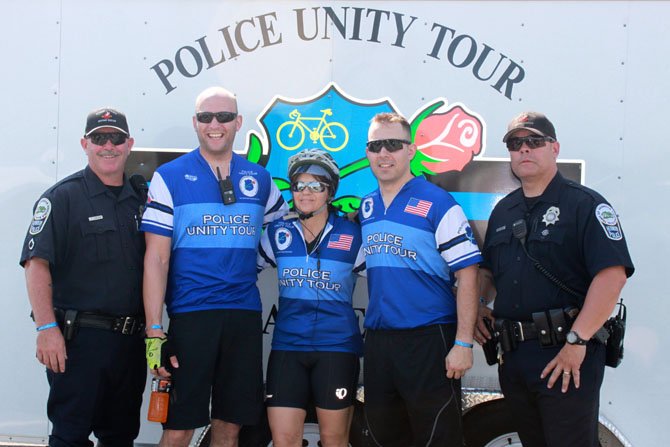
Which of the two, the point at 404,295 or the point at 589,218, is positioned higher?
the point at 589,218

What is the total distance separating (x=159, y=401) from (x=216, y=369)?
0.28 metres

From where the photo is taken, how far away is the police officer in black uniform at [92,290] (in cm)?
294

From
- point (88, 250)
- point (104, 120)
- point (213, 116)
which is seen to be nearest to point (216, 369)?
point (88, 250)

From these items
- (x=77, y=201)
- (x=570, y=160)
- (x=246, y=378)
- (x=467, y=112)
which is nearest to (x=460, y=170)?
(x=467, y=112)

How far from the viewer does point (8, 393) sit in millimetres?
3395

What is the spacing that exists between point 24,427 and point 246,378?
49.7 inches

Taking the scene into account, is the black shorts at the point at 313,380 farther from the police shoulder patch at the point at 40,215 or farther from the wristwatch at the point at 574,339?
the police shoulder patch at the point at 40,215

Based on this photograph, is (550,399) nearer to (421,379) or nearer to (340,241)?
(421,379)

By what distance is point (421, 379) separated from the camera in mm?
2811

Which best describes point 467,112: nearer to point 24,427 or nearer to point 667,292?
point 667,292

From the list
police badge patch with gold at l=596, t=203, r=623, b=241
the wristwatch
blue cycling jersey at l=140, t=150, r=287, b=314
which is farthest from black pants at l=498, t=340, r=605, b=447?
blue cycling jersey at l=140, t=150, r=287, b=314

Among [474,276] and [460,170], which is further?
[460,170]

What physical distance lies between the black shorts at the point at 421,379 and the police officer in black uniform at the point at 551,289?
0.25 metres

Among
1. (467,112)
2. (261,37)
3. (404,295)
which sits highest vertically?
(261,37)
